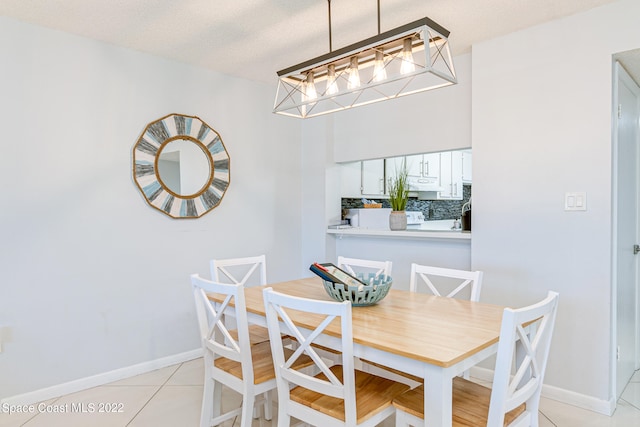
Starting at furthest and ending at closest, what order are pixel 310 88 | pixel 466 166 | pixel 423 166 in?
pixel 466 166, pixel 423 166, pixel 310 88

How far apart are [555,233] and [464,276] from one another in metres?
0.70

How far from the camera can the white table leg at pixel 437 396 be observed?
1.32 metres

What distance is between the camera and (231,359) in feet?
6.35

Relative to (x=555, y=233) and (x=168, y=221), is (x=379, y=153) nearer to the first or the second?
(x=555, y=233)

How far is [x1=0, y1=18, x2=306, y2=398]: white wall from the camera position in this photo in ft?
8.23

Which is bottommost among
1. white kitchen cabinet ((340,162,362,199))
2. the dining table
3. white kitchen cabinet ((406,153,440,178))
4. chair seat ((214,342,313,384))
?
chair seat ((214,342,313,384))

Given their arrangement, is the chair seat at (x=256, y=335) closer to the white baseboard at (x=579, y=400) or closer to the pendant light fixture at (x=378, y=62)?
the pendant light fixture at (x=378, y=62)

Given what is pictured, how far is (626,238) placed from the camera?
262 cm

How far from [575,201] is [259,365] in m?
2.01

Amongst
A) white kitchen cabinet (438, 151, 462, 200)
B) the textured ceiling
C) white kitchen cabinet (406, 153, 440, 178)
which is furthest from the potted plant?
white kitchen cabinet (438, 151, 462, 200)

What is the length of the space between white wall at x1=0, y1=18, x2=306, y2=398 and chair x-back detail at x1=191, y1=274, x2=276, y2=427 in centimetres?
113

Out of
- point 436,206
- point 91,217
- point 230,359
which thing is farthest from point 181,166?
point 436,206

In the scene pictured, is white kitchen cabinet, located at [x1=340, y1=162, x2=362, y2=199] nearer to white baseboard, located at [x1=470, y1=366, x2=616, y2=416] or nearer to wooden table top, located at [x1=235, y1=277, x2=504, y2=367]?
wooden table top, located at [x1=235, y1=277, x2=504, y2=367]

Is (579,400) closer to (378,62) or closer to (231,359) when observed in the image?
(231,359)
